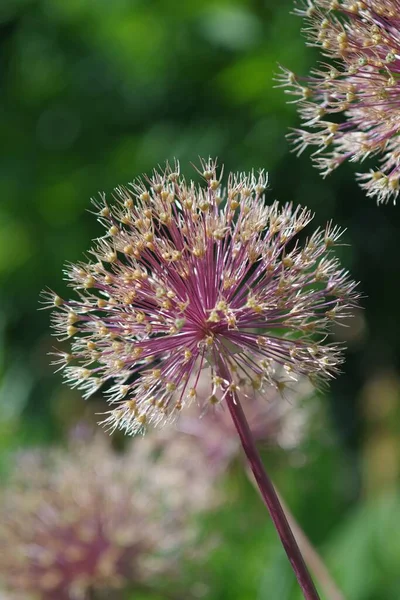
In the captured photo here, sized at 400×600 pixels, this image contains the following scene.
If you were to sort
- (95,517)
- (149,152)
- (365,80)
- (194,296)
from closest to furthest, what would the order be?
(194,296) → (365,80) → (95,517) → (149,152)

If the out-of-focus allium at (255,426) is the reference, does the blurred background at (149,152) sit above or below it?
above

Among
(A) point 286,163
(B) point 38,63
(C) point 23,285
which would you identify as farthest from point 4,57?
(A) point 286,163

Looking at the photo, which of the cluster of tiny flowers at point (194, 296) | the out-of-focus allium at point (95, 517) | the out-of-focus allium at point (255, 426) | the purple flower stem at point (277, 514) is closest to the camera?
the purple flower stem at point (277, 514)

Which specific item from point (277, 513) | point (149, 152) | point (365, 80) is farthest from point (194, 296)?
point (149, 152)

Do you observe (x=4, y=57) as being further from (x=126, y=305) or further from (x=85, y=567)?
(x=126, y=305)

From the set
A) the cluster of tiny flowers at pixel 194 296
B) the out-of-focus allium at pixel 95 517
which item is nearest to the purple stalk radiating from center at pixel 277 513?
the cluster of tiny flowers at pixel 194 296

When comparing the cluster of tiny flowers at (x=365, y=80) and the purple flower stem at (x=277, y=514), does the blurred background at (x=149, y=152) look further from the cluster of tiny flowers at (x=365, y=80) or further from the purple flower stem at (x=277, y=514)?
the purple flower stem at (x=277, y=514)

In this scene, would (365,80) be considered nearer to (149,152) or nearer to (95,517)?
(95,517)
